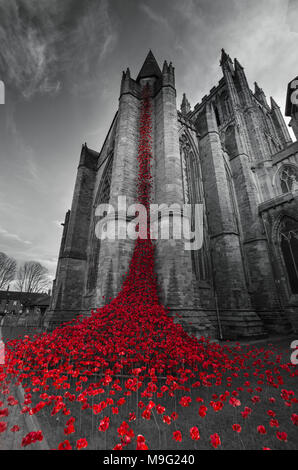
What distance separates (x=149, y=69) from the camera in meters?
14.5

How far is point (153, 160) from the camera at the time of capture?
11102 mm

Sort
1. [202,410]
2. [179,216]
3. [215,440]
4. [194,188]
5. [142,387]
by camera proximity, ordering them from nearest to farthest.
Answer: [215,440]
[202,410]
[142,387]
[179,216]
[194,188]

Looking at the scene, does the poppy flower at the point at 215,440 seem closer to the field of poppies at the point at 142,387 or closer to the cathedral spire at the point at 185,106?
the field of poppies at the point at 142,387

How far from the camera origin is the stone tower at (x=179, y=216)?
8445 millimetres

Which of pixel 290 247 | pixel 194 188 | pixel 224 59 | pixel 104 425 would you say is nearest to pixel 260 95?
pixel 224 59

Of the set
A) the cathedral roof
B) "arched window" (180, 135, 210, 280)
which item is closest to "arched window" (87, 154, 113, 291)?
"arched window" (180, 135, 210, 280)

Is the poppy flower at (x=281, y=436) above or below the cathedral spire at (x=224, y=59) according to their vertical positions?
below

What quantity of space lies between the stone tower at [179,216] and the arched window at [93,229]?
0.25 ft

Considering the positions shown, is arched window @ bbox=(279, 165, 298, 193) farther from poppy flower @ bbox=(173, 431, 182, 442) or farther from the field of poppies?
poppy flower @ bbox=(173, 431, 182, 442)

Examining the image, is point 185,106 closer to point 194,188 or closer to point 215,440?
point 194,188

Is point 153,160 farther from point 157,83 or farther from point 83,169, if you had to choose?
point 83,169

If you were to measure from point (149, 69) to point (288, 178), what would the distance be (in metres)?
13.4

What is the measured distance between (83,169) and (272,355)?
1680 centimetres

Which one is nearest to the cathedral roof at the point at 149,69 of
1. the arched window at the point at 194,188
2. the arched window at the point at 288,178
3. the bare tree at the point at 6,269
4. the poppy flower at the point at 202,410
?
the arched window at the point at 194,188
